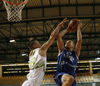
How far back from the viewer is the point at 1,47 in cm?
2050

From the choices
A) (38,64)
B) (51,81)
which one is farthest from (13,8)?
(51,81)

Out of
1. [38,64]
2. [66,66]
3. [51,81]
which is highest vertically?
[38,64]

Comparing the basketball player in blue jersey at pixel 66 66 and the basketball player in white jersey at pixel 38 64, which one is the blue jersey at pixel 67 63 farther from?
the basketball player in white jersey at pixel 38 64

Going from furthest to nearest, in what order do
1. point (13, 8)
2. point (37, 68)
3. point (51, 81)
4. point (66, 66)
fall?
point (51, 81) → point (13, 8) → point (66, 66) → point (37, 68)

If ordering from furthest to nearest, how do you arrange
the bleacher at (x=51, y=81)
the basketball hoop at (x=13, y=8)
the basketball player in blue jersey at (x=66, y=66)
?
the bleacher at (x=51, y=81) < the basketball hoop at (x=13, y=8) < the basketball player in blue jersey at (x=66, y=66)

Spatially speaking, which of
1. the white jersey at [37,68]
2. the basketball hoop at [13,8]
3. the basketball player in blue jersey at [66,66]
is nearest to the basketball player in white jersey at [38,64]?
the white jersey at [37,68]

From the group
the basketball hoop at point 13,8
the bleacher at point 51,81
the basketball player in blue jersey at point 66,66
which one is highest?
the basketball hoop at point 13,8

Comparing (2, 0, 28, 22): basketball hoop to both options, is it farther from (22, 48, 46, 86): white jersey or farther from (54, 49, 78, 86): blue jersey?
(22, 48, 46, 86): white jersey

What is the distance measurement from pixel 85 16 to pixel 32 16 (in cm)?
353

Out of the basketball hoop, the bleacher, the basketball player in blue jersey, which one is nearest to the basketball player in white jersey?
the basketball player in blue jersey

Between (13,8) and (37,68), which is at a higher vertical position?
(13,8)

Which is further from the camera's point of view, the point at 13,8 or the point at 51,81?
the point at 51,81

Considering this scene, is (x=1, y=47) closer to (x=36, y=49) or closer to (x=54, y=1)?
(x=54, y=1)

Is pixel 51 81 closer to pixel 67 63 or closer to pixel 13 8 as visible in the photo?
pixel 13 8
